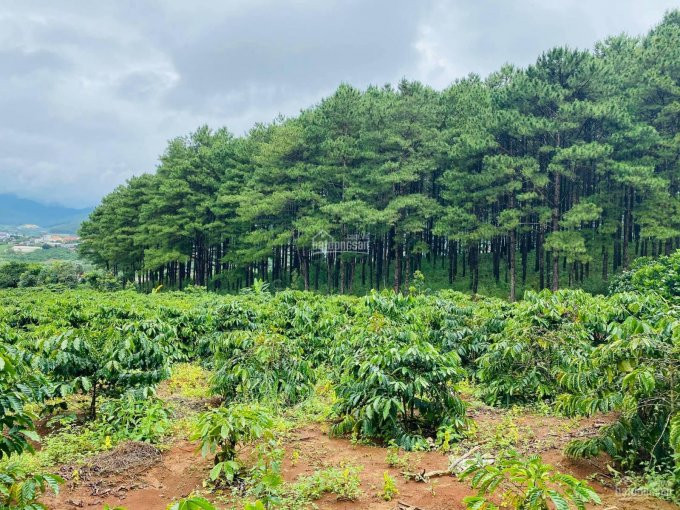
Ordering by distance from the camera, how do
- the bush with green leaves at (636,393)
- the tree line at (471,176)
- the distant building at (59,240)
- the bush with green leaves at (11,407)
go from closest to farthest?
the bush with green leaves at (11,407) < the bush with green leaves at (636,393) < the tree line at (471,176) < the distant building at (59,240)

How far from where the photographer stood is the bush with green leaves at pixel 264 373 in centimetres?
622

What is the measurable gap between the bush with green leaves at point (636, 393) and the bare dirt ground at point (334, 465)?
36 centimetres

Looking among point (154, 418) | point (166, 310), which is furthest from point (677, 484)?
point (166, 310)

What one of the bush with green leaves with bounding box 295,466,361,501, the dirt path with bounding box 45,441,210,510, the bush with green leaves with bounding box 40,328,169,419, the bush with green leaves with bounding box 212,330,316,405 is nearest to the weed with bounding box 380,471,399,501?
the bush with green leaves with bounding box 295,466,361,501

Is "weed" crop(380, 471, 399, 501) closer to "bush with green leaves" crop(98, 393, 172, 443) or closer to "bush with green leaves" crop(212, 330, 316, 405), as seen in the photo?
"bush with green leaves" crop(212, 330, 316, 405)

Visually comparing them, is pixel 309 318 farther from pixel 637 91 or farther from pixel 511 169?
pixel 637 91

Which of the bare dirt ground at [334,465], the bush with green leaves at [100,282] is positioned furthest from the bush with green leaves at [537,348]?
the bush with green leaves at [100,282]

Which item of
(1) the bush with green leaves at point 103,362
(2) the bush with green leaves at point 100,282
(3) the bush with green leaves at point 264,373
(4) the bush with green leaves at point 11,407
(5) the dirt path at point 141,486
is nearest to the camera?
(4) the bush with green leaves at point 11,407

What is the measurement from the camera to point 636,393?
3822 millimetres

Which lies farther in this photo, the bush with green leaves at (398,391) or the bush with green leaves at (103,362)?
the bush with green leaves at (103,362)

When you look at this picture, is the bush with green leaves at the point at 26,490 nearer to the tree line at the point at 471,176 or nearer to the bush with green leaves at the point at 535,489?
the bush with green leaves at the point at 535,489

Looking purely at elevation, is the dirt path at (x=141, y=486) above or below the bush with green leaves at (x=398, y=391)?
below

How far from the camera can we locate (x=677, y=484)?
3.66 metres

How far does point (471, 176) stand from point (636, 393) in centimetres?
1928
